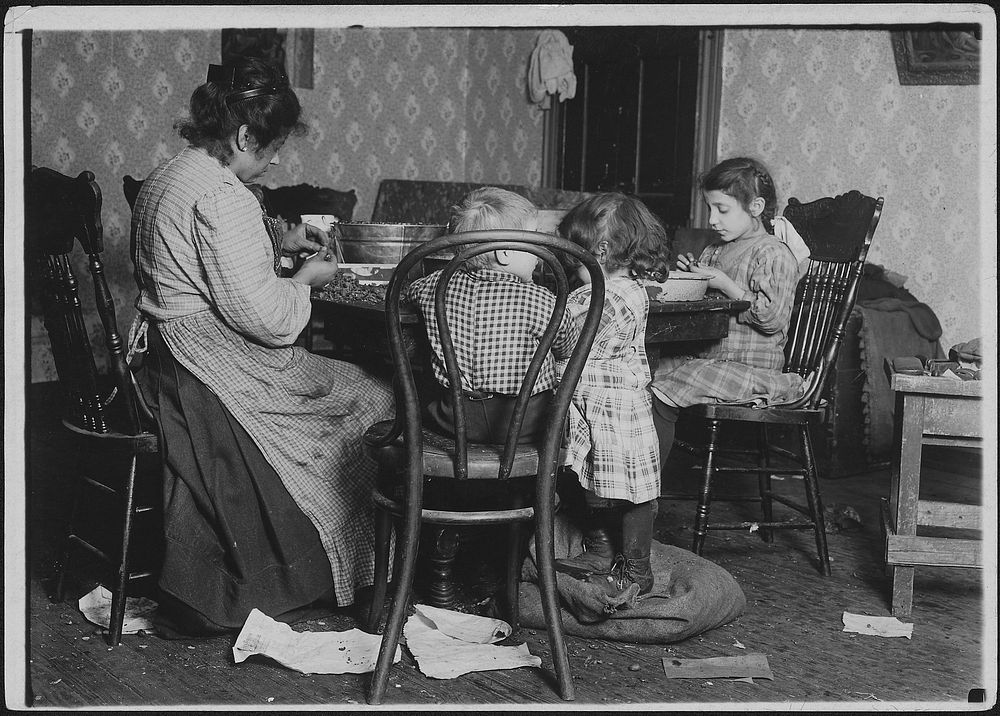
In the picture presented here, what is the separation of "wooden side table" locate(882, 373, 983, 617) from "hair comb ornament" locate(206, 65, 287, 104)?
5.70ft

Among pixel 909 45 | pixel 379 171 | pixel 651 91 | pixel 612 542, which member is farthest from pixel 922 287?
pixel 379 171

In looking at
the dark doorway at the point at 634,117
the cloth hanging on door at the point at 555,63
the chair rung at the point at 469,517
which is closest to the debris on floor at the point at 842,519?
the chair rung at the point at 469,517

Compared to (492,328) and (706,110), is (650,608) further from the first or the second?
(706,110)

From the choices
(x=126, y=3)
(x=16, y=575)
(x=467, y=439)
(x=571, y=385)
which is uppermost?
(x=126, y=3)

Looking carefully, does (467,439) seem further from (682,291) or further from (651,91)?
(651,91)

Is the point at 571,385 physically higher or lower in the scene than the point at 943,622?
higher

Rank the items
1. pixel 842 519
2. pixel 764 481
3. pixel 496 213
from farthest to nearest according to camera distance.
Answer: pixel 842 519 → pixel 764 481 → pixel 496 213

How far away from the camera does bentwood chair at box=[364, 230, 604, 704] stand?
1.95m

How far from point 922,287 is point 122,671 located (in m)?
4.42

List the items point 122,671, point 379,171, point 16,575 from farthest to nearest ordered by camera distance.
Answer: point 379,171, point 122,671, point 16,575

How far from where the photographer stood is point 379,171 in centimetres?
711

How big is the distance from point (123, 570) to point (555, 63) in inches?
217

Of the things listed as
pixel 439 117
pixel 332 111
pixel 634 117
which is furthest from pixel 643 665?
pixel 439 117

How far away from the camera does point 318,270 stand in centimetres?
270
